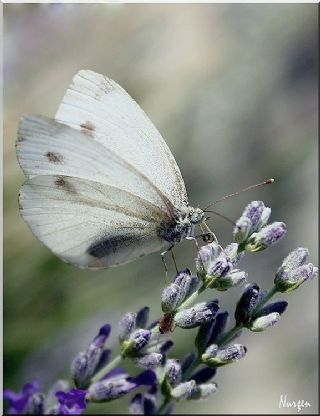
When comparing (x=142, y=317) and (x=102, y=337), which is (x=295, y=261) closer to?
(x=142, y=317)

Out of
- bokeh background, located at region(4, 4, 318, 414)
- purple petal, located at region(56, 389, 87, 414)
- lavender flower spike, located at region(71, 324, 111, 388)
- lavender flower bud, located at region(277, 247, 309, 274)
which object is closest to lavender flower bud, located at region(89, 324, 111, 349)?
lavender flower spike, located at region(71, 324, 111, 388)

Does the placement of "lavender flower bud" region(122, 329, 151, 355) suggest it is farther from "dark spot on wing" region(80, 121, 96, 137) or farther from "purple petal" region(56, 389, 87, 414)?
"dark spot on wing" region(80, 121, 96, 137)

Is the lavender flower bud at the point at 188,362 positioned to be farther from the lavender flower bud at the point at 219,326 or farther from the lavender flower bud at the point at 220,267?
the lavender flower bud at the point at 220,267

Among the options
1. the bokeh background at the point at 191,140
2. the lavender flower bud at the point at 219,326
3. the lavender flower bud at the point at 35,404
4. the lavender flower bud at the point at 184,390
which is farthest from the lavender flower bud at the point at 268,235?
the bokeh background at the point at 191,140

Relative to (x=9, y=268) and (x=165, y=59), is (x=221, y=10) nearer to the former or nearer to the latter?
(x=165, y=59)

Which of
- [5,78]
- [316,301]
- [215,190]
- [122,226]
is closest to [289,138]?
[215,190]

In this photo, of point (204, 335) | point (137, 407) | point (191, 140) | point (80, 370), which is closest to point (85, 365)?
point (80, 370)
